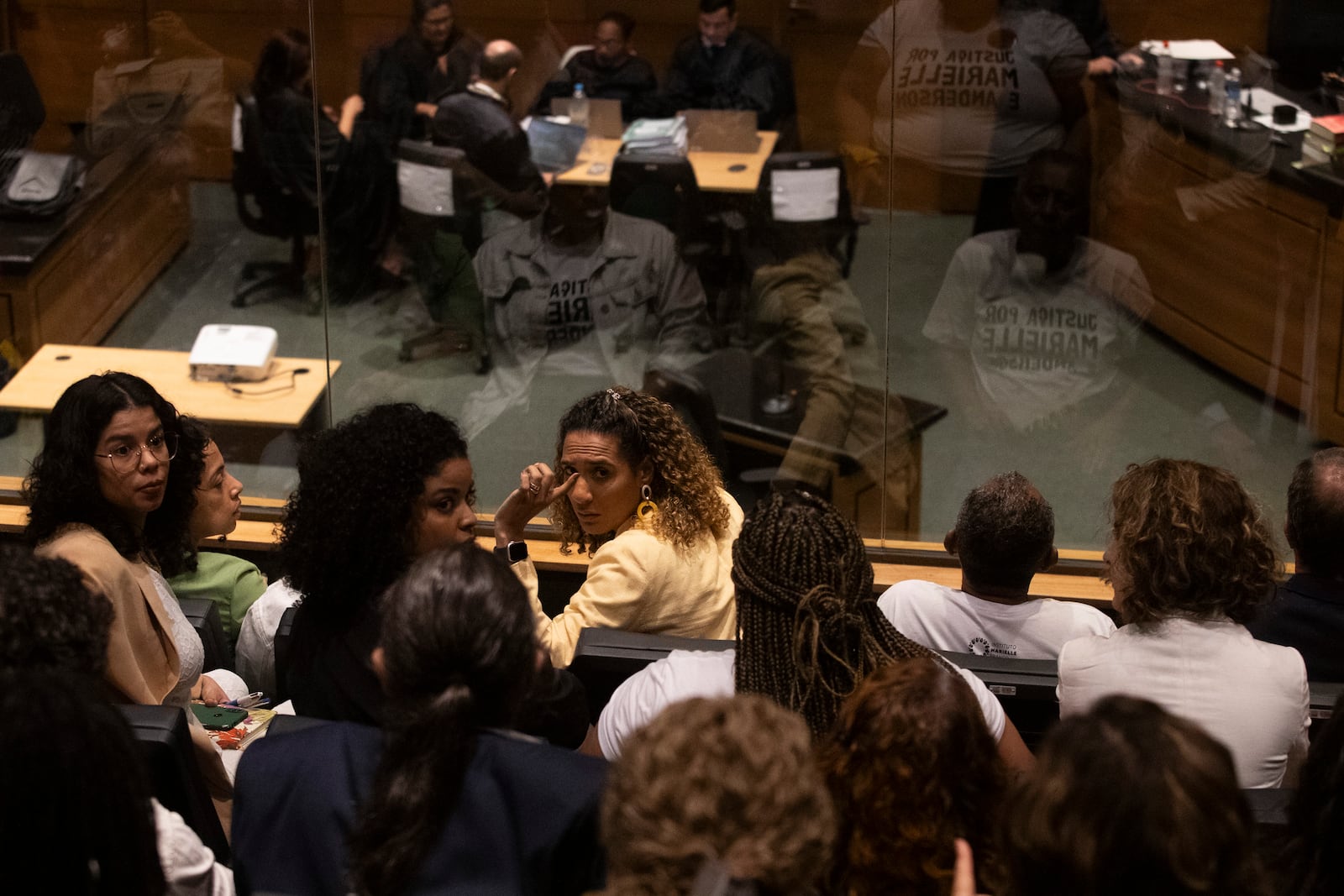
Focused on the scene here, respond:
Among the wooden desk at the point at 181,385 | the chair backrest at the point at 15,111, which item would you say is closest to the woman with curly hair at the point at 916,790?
the wooden desk at the point at 181,385

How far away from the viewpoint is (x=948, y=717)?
1.60 meters

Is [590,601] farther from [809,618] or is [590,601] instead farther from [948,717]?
[948,717]

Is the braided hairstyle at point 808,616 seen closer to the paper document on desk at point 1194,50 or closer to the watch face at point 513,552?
the watch face at point 513,552

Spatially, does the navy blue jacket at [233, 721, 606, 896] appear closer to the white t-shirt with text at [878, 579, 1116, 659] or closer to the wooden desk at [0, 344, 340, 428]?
the white t-shirt with text at [878, 579, 1116, 659]

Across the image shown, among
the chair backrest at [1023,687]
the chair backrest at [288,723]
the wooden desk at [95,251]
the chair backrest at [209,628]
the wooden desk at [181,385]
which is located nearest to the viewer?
the chair backrest at [288,723]

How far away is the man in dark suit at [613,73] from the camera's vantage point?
441 cm

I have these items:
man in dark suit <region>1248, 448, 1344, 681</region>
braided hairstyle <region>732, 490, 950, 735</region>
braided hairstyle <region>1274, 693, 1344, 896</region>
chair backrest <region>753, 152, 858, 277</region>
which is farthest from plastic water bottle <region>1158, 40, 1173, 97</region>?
braided hairstyle <region>1274, 693, 1344, 896</region>

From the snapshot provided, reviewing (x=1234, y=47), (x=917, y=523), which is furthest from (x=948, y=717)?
(x=1234, y=47)

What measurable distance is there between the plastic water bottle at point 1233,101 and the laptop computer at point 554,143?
6.49 feet

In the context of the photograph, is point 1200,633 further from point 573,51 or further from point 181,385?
point 181,385

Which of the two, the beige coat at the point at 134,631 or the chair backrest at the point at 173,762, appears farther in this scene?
the beige coat at the point at 134,631

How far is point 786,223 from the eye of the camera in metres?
4.48

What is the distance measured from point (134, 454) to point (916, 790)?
1.63 meters

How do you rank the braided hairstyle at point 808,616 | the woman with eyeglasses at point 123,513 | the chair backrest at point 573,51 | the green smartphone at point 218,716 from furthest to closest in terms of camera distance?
1. the chair backrest at point 573,51
2. the green smartphone at point 218,716
3. the woman with eyeglasses at point 123,513
4. the braided hairstyle at point 808,616
